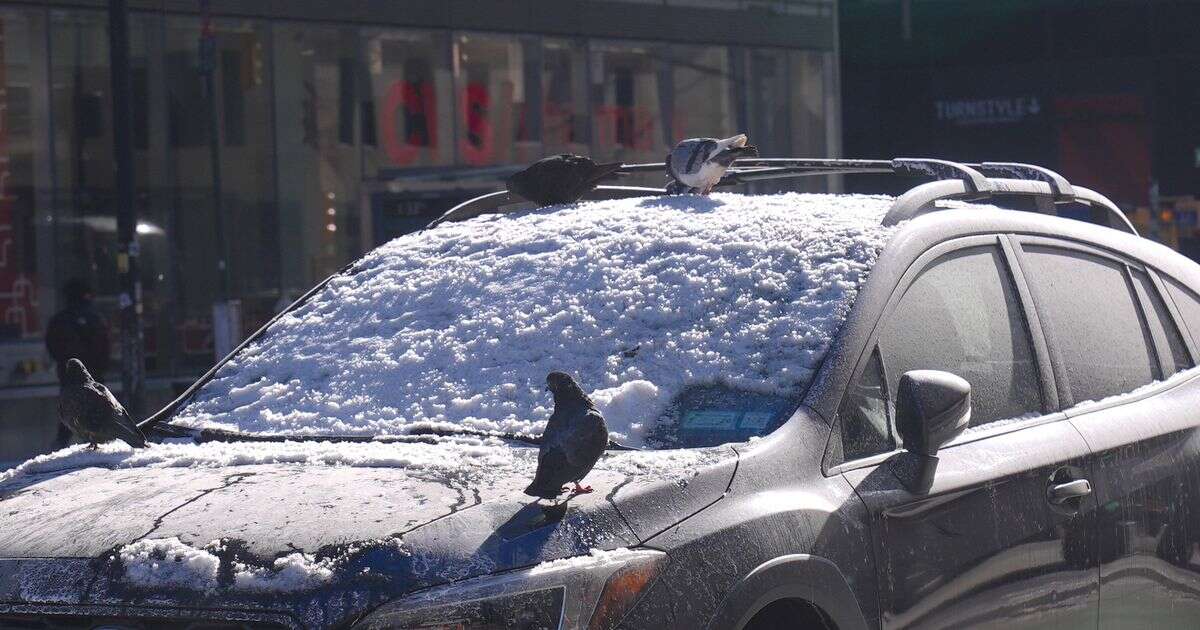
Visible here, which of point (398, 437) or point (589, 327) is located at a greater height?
point (589, 327)

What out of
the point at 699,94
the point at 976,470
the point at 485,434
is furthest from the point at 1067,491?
the point at 699,94

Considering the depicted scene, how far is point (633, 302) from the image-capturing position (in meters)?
3.53

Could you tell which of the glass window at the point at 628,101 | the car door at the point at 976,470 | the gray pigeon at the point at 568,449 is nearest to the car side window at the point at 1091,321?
the car door at the point at 976,470

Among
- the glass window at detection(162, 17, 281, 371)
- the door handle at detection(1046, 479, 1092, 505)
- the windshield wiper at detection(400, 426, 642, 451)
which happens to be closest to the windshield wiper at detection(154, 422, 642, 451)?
the windshield wiper at detection(400, 426, 642, 451)

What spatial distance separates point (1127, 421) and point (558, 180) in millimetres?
1610

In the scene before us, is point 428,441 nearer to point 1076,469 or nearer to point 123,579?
point 123,579

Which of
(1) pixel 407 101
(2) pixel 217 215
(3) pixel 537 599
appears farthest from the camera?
(1) pixel 407 101

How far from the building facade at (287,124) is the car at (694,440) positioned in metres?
15.1

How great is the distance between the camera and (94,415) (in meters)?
3.47

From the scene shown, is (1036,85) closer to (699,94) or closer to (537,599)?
(699,94)

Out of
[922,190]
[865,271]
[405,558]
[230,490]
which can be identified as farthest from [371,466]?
[922,190]

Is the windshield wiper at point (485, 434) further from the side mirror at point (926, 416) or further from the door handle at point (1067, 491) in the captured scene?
the door handle at point (1067, 491)

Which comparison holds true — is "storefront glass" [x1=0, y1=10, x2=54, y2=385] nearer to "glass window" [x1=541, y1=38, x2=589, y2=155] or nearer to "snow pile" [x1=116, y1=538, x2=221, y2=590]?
"glass window" [x1=541, y1=38, x2=589, y2=155]

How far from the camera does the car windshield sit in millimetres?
3256
